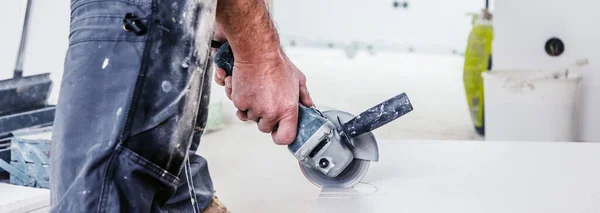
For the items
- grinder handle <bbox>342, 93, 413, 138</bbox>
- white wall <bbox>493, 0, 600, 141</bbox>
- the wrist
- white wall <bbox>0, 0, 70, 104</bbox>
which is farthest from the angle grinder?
white wall <bbox>493, 0, 600, 141</bbox>

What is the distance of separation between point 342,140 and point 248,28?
273 millimetres

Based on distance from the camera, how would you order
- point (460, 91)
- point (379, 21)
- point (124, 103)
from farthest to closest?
1. point (379, 21)
2. point (460, 91)
3. point (124, 103)

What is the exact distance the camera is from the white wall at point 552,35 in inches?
110

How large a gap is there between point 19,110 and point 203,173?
0.83 metres

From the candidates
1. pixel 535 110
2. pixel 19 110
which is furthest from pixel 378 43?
pixel 19 110

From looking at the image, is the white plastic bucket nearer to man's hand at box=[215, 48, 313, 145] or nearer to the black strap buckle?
man's hand at box=[215, 48, 313, 145]

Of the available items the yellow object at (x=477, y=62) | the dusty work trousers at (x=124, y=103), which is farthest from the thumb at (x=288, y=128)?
the yellow object at (x=477, y=62)

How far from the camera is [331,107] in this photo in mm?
3949

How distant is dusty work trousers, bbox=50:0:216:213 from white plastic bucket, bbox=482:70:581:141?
6.76 feet

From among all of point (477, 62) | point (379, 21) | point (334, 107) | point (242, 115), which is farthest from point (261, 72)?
point (379, 21)

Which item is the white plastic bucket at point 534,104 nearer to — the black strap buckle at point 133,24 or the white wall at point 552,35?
the white wall at point 552,35

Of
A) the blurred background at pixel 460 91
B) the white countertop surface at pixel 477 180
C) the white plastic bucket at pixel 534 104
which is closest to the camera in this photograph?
the white countertop surface at pixel 477 180

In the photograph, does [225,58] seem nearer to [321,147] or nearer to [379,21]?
[321,147]

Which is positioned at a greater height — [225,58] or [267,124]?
[225,58]
